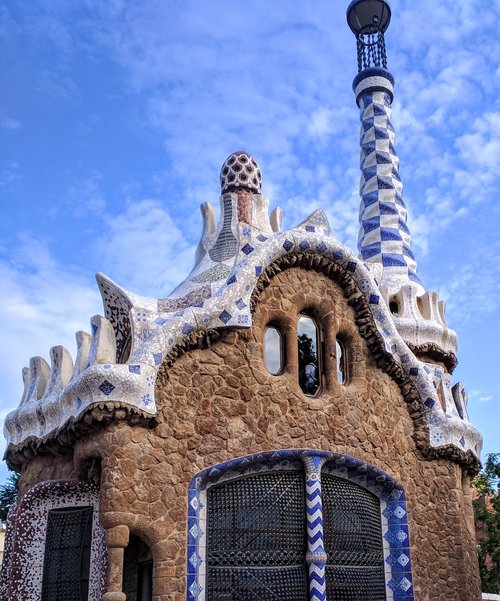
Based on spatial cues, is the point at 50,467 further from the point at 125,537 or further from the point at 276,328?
the point at 276,328

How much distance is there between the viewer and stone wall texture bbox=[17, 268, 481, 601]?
6.46 m

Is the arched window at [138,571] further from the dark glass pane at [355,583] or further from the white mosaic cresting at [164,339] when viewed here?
the dark glass pane at [355,583]

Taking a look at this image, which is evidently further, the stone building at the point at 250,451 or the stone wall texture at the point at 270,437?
the stone building at the point at 250,451

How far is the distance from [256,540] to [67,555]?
184cm

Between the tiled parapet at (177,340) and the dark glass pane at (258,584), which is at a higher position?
the tiled parapet at (177,340)

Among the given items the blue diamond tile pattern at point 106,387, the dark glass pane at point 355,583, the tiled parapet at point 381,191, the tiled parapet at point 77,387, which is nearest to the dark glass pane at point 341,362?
the dark glass pane at point 355,583

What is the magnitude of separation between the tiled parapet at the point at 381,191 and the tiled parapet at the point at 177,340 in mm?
2637

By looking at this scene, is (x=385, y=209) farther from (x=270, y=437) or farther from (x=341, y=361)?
(x=270, y=437)

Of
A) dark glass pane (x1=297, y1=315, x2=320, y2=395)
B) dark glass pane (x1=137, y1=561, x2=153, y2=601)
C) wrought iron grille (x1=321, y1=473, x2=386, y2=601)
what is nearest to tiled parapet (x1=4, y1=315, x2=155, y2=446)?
dark glass pane (x1=137, y1=561, x2=153, y2=601)

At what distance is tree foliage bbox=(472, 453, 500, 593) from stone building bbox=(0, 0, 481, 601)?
4498mm

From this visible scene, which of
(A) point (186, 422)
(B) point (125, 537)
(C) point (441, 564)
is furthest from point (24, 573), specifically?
(C) point (441, 564)

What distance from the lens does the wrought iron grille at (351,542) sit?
723 centimetres

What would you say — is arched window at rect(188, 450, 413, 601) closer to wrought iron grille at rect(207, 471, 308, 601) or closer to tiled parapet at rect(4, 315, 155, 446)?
wrought iron grille at rect(207, 471, 308, 601)

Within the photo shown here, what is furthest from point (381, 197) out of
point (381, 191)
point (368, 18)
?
point (368, 18)
